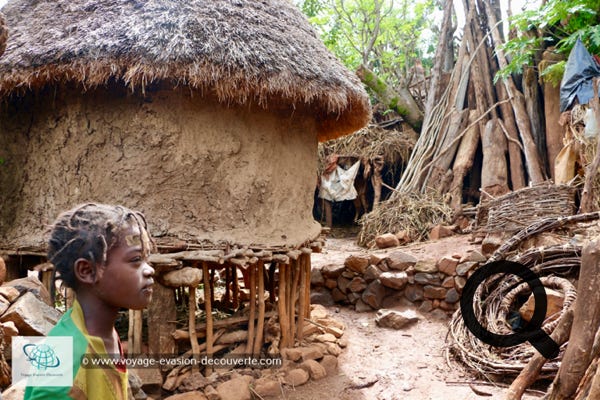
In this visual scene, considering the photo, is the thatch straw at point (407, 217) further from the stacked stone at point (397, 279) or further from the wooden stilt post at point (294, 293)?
the wooden stilt post at point (294, 293)

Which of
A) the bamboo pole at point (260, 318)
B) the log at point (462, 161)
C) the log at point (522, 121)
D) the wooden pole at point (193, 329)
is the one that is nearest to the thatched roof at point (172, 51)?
the bamboo pole at point (260, 318)

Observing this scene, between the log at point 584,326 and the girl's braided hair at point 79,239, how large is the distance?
7.42 ft

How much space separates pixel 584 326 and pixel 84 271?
7.73 ft

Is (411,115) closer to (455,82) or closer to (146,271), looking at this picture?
(455,82)

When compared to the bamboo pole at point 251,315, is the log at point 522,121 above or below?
above

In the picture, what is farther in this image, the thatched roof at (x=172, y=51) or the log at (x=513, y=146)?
→ the log at (x=513, y=146)

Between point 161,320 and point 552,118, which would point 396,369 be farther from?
point 552,118

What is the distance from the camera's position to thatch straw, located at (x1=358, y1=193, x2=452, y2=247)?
857 centimetres

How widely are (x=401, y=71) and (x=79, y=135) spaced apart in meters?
11.4

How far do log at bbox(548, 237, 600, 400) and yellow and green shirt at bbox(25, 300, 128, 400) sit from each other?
2171 mm

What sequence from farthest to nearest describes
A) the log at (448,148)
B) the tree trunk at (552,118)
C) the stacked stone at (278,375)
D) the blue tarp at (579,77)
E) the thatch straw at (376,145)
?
the thatch straw at (376,145) < the log at (448,148) < the tree trunk at (552,118) < the blue tarp at (579,77) < the stacked stone at (278,375)

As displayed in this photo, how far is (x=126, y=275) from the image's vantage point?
1520 mm

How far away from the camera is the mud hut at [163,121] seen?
388 centimetres

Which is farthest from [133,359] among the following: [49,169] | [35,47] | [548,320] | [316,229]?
[548,320]
